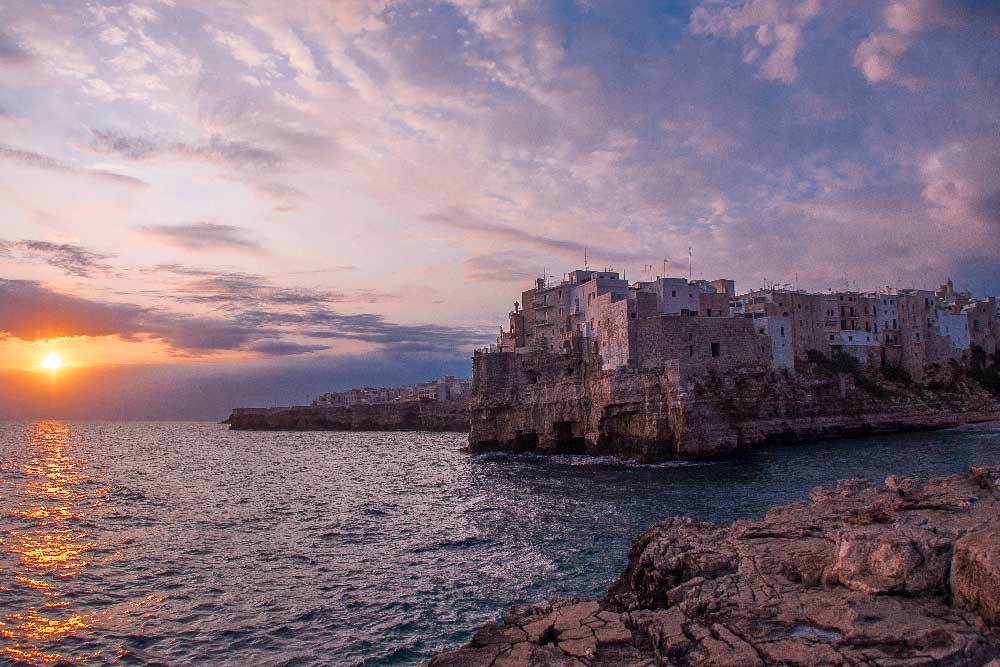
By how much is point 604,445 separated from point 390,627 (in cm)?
3850

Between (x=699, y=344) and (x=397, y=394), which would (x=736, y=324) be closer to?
(x=699, y=344)

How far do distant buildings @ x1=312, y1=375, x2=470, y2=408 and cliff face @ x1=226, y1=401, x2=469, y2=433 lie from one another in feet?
19.5

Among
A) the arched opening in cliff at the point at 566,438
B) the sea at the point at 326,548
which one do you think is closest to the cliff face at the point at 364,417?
the arched opening in cliff at the point at 566,438

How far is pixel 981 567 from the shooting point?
7.25m

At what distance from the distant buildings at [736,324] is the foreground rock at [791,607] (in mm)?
35677

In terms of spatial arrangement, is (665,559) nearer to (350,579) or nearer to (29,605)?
(350,579)

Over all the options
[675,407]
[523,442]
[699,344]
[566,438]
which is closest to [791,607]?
[675,407]

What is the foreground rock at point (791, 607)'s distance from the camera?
23.4 feet

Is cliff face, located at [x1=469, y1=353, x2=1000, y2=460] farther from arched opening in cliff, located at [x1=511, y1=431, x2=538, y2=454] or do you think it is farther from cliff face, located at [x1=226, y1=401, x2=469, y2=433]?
cliff face, located at [x1=226, y1=401, x2=469, y2=433]

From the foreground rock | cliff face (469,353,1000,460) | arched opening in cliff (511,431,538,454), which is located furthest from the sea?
arched opening in cliff (511,431,538,454)

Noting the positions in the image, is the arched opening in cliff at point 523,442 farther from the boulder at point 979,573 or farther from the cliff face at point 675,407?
the boulder at point 979,573

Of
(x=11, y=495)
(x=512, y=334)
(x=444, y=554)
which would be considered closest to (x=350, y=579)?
(x=444, y=554)

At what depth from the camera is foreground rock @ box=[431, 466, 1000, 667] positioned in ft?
23.4

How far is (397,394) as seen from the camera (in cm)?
16450
